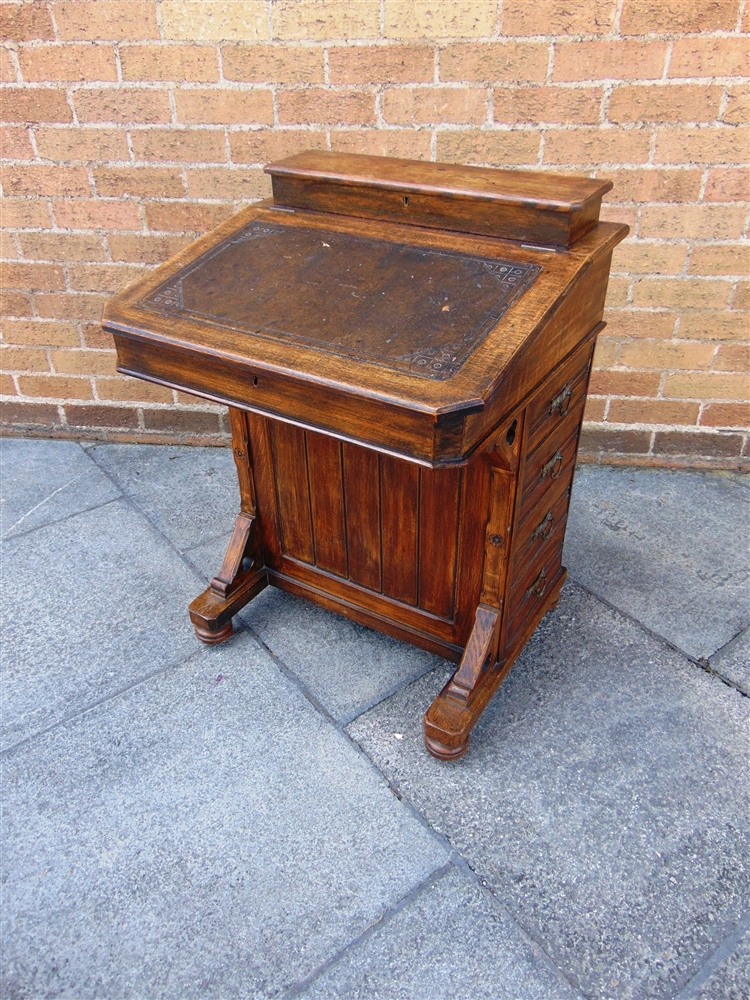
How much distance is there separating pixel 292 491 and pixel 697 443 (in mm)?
1678

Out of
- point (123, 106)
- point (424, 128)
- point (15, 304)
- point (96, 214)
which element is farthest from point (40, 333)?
point (424, 128)

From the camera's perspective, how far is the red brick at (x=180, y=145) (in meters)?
2.67

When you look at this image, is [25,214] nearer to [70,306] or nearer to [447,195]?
[70,306]

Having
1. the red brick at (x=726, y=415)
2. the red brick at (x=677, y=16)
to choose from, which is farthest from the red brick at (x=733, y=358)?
the red brick at (x=677, y=16)

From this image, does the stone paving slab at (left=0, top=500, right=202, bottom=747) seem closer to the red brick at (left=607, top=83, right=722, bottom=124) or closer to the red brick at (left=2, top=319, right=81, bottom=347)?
the red brick at (left=2, top=319, right=81, bottom=347)

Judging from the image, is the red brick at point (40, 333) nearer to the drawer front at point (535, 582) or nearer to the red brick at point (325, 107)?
the red brick at point (325, 107)

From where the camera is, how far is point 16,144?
2.77 m

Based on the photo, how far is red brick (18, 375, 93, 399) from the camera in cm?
320

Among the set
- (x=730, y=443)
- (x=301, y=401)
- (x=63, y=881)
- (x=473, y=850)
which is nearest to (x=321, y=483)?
(x=301, y=401)

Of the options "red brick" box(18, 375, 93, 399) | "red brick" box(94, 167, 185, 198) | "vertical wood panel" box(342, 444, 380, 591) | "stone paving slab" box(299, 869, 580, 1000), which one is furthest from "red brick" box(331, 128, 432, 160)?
"stone paving slab" box(299, 869, 580, 1000)

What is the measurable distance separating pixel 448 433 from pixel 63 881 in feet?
4.15

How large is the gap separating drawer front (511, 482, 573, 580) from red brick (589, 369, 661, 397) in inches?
32.9

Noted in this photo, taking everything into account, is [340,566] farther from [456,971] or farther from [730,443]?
[730,443]

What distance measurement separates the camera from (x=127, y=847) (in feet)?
5.79
